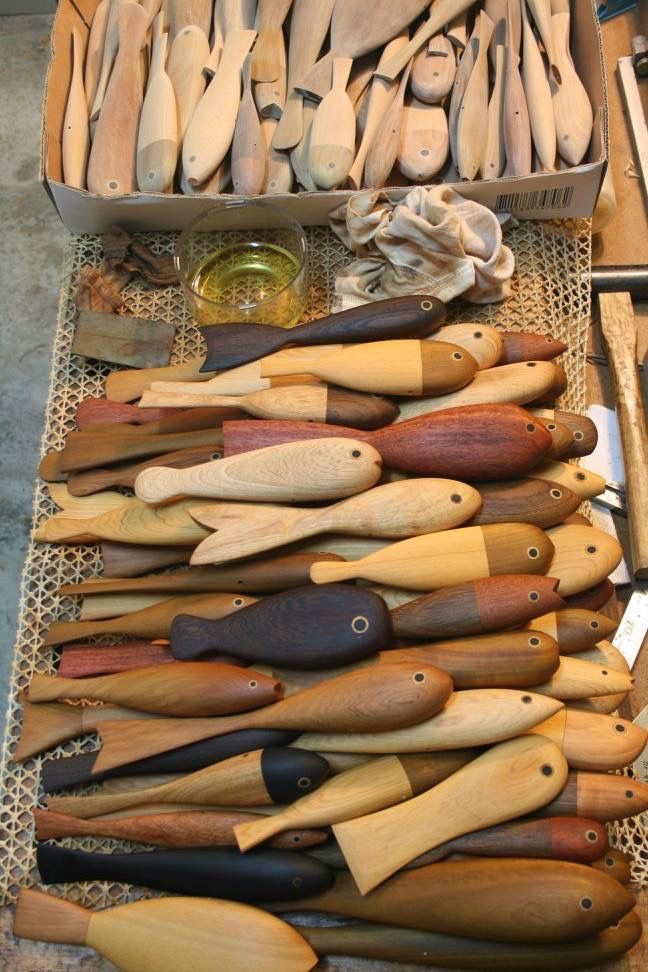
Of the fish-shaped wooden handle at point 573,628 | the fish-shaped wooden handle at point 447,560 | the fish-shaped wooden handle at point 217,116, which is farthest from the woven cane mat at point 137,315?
the fish-shaped wooden handle at point 447,560

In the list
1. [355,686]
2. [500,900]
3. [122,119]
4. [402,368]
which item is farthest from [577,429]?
[122,119]

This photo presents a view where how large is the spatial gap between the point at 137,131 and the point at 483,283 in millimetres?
631

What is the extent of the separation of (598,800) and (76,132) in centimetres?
124

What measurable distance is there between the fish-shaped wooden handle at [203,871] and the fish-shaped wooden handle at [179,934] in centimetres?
1

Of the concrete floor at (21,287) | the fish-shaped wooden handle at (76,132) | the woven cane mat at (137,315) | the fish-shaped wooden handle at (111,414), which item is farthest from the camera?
the concrete floor at (21,287)

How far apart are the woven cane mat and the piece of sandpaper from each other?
3 cm

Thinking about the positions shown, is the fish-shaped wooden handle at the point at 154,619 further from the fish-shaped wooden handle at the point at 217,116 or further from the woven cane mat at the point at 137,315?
the fish-shaped wooden handle at the point at 217,116

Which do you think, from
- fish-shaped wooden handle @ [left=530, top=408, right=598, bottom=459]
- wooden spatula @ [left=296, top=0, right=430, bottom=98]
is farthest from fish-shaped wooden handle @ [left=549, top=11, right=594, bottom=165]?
fish-shaped wooden handle @ [left=530, top=408, right=598, bottom=459]

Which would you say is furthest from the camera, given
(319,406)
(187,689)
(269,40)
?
(269,40)

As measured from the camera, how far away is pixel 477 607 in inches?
34.8

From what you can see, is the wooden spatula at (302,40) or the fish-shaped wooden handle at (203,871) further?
the wooden spatula at (302,40)

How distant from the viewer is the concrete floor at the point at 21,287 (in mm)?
1782

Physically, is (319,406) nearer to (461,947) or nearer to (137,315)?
(137,315)

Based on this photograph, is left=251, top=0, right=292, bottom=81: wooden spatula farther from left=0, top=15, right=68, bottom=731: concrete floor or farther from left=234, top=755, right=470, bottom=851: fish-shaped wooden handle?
left=234, top=755, right=470, bottom=851: fish-shaped wooden handle
